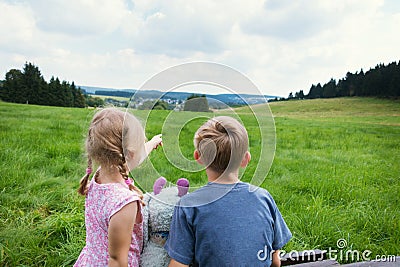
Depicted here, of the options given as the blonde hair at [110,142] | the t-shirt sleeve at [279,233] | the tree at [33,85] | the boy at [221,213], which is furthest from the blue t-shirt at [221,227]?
the tree at [33,85]

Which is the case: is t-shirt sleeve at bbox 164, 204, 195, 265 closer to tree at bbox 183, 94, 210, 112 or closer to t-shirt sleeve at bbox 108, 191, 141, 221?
t-shirt sleeve at bbox 108, 191, 141, 221

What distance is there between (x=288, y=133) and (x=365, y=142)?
5.42ft

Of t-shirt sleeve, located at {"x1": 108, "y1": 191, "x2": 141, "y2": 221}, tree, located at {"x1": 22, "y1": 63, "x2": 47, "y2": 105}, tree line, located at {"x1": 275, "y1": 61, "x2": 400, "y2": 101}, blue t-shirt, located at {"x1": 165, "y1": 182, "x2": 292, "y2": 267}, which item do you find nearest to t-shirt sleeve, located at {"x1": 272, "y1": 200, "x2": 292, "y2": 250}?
blue t-shirt, located at {"x1": 165, "y1": 182, "x2": 292, "y2": 267}

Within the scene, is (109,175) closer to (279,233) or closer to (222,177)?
(222,177)

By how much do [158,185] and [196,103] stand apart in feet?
1.30

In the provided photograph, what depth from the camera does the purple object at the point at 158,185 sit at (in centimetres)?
129

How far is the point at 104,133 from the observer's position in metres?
1.32

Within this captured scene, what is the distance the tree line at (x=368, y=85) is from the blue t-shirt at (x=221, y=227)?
7672 millimetres

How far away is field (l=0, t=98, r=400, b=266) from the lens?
4.29 ft

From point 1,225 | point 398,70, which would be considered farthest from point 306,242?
point 398,70

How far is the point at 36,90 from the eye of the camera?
32.5ft

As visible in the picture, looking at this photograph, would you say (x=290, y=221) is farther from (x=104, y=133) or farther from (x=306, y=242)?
(x=104, y=133)

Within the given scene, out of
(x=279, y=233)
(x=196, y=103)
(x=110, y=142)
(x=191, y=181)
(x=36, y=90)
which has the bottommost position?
(x=191, y=181)

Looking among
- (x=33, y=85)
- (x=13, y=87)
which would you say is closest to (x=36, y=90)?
(x=33, y=85)
